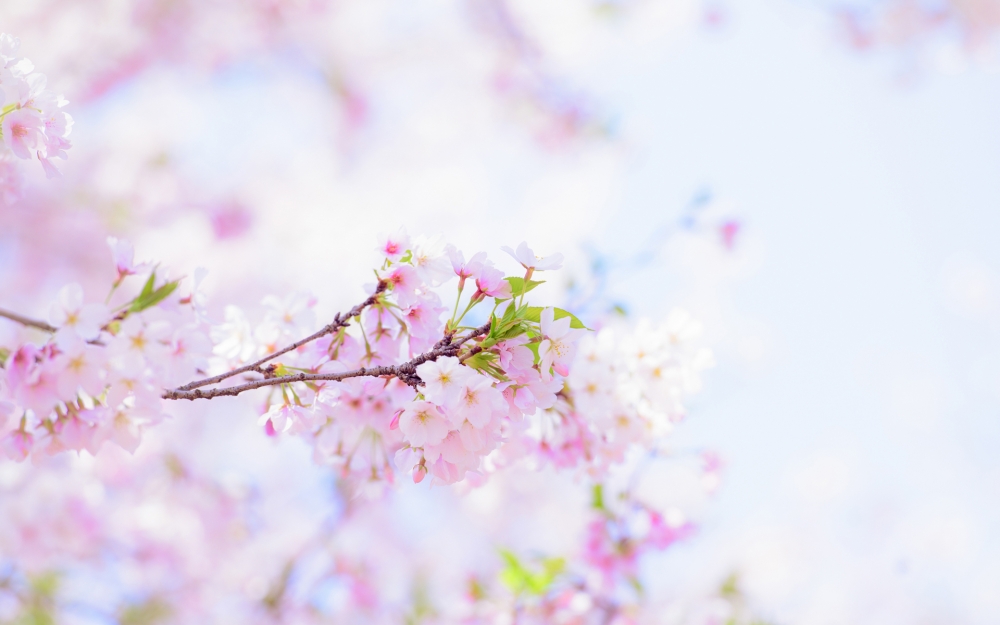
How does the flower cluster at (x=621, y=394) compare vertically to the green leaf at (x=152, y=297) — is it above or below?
above

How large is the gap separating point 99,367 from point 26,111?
52cm

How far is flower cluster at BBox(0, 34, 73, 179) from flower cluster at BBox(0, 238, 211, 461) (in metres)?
0.28

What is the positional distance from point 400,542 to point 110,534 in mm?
3236

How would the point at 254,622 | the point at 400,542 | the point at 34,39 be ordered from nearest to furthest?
the point at 254,622 → the point at 34,39 → the point at 400,542

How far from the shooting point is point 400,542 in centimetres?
641

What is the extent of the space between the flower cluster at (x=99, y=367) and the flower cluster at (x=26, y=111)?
28 centimetres

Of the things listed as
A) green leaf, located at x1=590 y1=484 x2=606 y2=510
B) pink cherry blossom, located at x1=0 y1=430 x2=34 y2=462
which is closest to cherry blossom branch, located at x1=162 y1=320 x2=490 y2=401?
pink cherry blossom, located at x1=0 y1=430 x2=34 y2=462

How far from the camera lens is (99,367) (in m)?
0.88

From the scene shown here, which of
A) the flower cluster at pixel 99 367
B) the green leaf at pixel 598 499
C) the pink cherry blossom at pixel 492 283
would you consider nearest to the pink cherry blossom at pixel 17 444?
the flower cluster at pixel 99 367

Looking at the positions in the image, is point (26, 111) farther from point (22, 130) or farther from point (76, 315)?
point (76, 315)

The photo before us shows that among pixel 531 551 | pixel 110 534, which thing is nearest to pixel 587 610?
pixel 531 551

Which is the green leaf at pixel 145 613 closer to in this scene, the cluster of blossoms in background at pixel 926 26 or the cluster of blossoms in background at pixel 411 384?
the cluster of blossoms in background at pixel 411 384

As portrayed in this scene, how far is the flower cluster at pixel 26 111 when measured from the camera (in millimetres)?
1043

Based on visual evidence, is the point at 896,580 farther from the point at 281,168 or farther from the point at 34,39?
the point at 34,39
